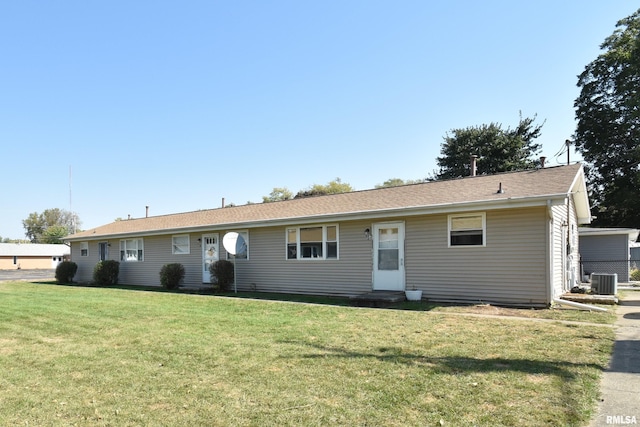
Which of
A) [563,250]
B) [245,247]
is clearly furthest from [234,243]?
[563,250]

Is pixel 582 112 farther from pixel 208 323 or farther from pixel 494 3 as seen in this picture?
pixel 208 323

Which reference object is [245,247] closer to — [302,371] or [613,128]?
[302,371]

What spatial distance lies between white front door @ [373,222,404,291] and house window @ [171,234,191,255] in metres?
8.83

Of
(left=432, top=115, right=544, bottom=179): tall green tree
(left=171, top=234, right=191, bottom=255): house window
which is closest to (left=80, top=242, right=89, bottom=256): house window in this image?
(left=171, top=234, right=191, bottom=255): house window

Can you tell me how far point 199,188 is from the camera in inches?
1067

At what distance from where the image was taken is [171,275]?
16.4m

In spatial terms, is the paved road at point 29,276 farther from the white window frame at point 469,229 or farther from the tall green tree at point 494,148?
the tall green tree at point 494,148

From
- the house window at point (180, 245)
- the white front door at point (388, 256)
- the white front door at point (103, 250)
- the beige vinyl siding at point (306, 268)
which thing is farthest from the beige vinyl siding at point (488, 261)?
the white front door at point (103, 250)

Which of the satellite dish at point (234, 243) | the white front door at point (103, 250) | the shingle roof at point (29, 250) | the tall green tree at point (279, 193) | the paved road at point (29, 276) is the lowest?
the paved road at point (29, 276)

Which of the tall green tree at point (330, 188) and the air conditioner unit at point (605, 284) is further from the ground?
the tall green tree at point (330, 188)

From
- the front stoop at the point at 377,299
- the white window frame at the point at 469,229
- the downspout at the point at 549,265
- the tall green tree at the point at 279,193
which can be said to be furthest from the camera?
the tall green tree at the point at 279,193

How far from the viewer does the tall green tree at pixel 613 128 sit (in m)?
29.1

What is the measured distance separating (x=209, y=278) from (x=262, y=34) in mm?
9150

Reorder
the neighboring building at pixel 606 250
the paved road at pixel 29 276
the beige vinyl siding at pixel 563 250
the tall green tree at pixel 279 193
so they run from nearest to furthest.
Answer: the beige vinyl siding at pixel 563 250 → the neighboring building at pixel 606 250 → the paved road at pixel 29 276 → the tall green tree at pixel 279 193
